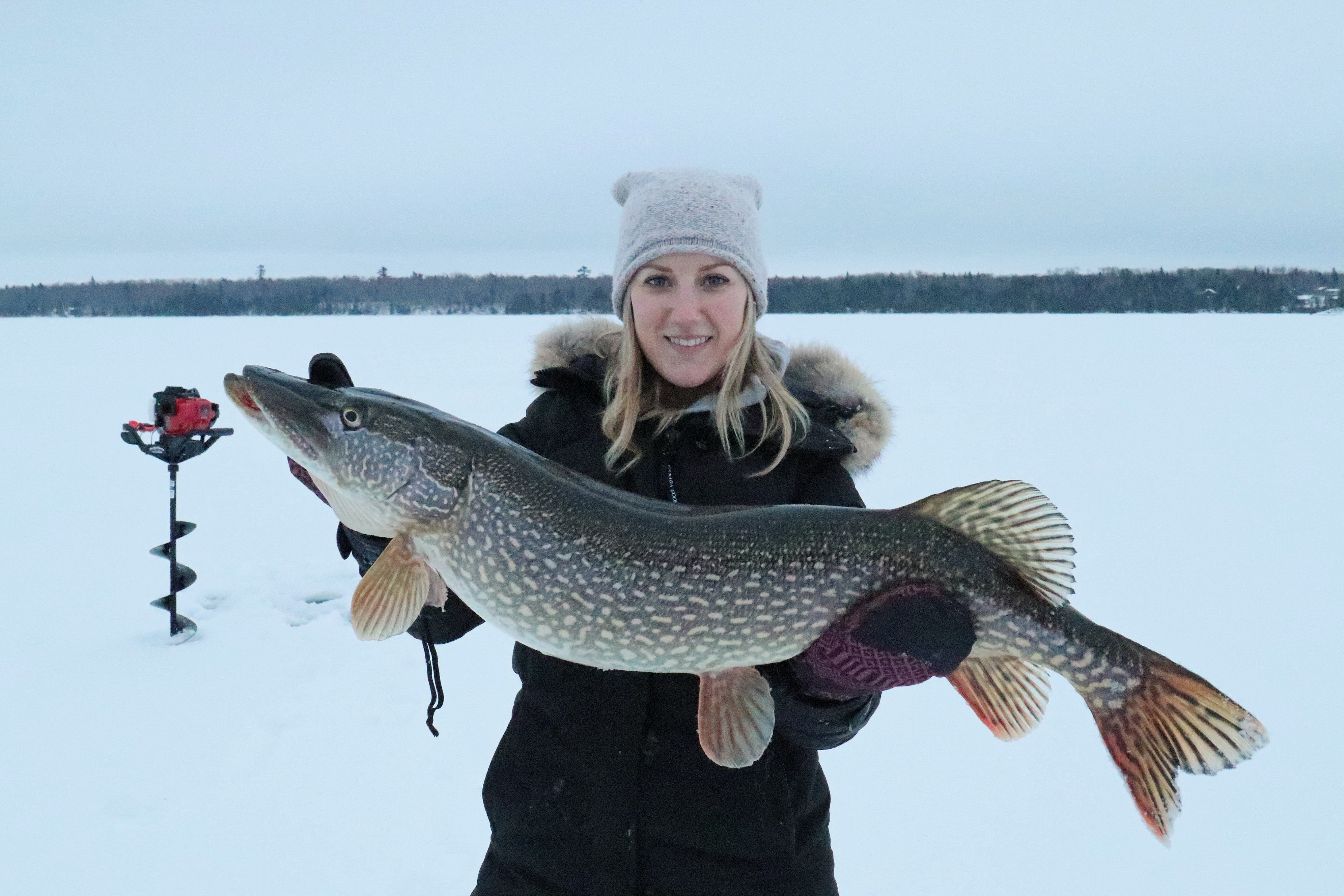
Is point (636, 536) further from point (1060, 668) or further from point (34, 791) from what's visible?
point (34, 791)

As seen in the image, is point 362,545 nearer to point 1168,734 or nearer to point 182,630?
point 1168,734

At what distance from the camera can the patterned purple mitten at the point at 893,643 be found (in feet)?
4.62

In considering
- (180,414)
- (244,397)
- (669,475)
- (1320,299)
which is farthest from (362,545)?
(1320,299)

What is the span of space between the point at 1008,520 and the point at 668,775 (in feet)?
2.62

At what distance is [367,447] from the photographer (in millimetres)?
1638

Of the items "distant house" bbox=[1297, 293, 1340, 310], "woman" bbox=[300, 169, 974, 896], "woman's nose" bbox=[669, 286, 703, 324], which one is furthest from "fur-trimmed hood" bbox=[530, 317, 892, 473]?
"distant house" bbox=[1297, 293, 1340, 310]

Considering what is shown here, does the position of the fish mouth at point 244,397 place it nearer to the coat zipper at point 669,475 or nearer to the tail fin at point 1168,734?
the coat zipper at point 669,475

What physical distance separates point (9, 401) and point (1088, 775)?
11.4 metres

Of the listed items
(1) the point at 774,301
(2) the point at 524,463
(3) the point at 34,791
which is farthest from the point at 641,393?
(1) the point at 774,301

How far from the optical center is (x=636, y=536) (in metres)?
1.52

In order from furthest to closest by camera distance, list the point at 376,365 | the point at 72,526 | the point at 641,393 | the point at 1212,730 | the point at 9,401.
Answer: the point at 376,365, the point at 9,401, the point at 72,526, the point at 641,393, the point at 1212,730

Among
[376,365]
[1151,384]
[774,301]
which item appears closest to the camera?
[1151,384]

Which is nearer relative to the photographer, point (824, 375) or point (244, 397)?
point (244, 397)

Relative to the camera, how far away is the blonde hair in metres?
1.69
